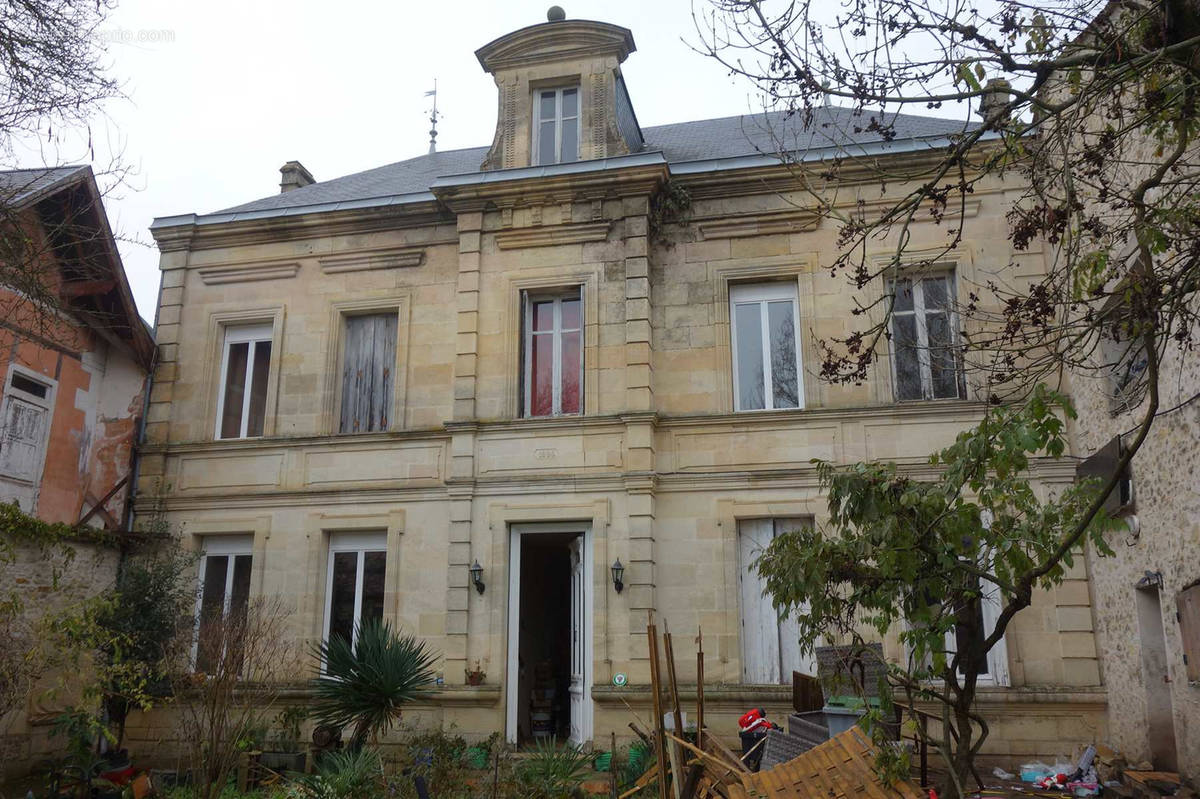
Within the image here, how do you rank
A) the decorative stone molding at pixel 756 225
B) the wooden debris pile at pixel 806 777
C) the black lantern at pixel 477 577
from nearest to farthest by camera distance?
the wooden debris pile at pixel 806 777 → the black lantern at pixel 477 577 → the decorative stone molding at pixel 756 225

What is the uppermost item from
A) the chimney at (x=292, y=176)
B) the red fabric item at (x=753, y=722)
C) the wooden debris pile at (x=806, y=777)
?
the chimney at (x=292, y=176)

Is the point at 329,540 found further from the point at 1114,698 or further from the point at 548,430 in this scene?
the point at 1114,698

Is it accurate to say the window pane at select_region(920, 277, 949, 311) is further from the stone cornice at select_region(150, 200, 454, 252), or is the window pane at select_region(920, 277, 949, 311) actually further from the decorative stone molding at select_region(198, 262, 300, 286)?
the decorative stone molding at select_region(198, 262, 300, 286)

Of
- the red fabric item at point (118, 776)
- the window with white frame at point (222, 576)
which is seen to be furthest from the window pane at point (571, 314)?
the red fabric item at point (118, 776)

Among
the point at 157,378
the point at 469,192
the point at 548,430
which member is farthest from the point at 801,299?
the point at 157,378

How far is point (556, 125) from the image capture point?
13.1 m

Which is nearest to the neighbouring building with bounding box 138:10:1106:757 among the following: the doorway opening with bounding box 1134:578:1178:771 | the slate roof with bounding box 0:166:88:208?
the doorway opening with bounding box 1134:578:1178:771

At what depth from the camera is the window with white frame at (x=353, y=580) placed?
11.9 m

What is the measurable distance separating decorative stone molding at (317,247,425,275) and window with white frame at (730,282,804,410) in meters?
4.37

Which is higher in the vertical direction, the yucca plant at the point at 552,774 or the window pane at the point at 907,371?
the window pane at the point at 907,371

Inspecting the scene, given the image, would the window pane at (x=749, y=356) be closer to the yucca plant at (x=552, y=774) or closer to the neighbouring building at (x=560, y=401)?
the neighbouring building at (x=560, y=401)

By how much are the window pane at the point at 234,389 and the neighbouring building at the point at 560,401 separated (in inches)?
1.6

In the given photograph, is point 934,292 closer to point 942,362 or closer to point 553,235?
point 942,362

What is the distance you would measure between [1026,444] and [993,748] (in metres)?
6.79
